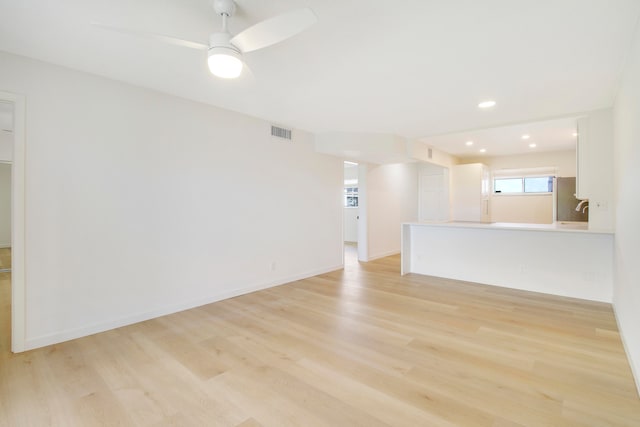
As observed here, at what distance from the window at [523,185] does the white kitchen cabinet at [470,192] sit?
393 millimetres

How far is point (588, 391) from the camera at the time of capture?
6.39 ft

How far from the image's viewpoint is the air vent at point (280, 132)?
14.7 ft

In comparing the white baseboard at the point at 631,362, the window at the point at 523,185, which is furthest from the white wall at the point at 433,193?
the white baseboard at the point at 631,362

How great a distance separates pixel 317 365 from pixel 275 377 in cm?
35

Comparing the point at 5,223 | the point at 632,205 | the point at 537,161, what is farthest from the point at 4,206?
the point at 537,161

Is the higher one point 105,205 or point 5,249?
point 105,205

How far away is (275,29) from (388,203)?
5.94 metres

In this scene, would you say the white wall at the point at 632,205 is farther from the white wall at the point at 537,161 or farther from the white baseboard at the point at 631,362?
the white wall at the point at 537,161

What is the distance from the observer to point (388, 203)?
7.21m

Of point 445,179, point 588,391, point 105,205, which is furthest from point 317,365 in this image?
point 445,179

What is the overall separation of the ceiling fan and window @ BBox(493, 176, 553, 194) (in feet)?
26.4

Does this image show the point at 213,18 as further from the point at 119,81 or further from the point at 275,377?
the point at 275,377

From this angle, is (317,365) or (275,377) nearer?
(275,377)

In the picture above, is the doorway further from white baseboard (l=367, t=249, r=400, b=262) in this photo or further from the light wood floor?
the light wood floor
